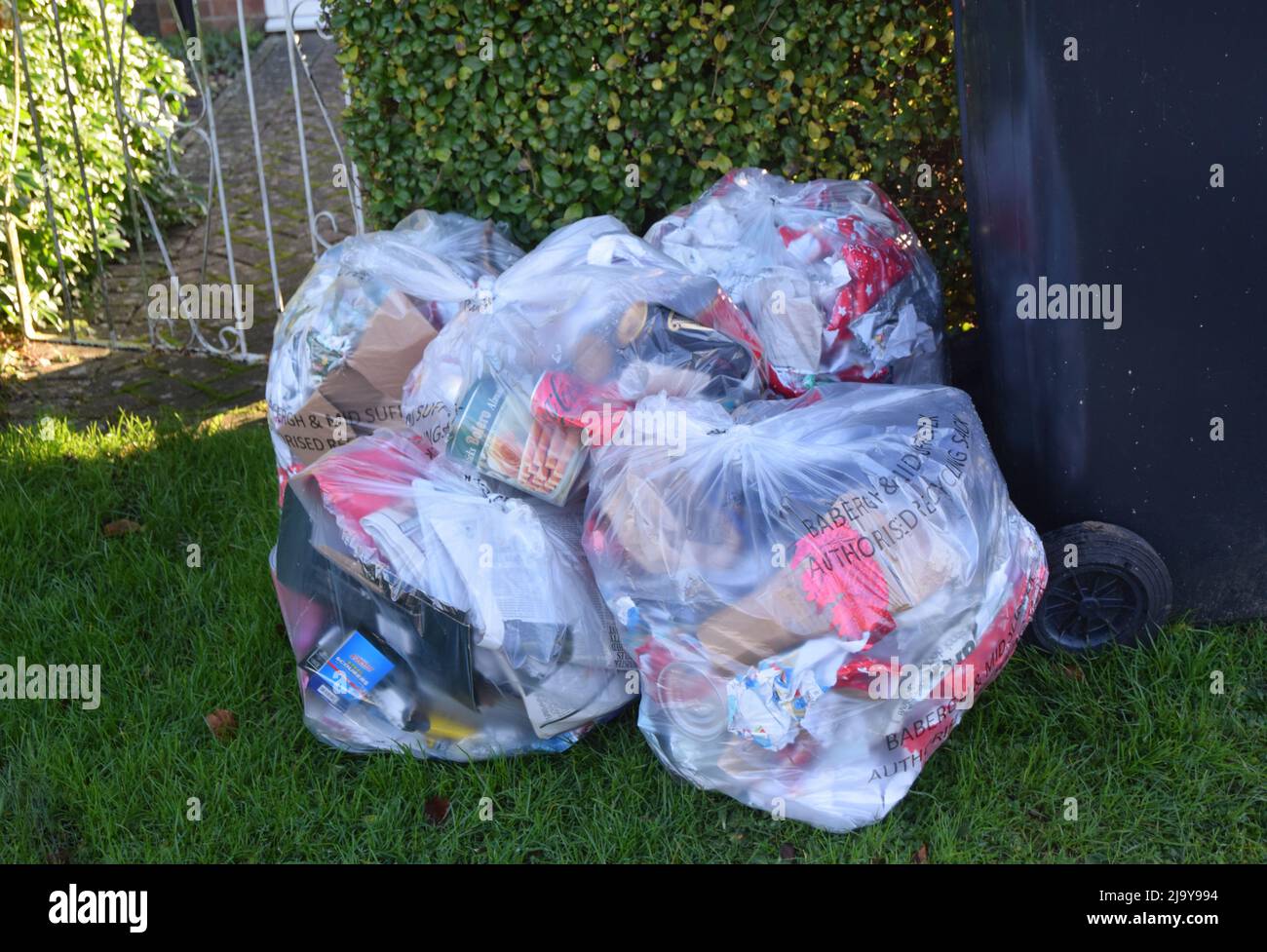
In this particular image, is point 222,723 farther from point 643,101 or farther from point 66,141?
point 66,141

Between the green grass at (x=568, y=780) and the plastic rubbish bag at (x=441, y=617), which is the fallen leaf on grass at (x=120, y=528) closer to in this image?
the green grass at (x=568, y=780)

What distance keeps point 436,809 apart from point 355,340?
45.2 inches

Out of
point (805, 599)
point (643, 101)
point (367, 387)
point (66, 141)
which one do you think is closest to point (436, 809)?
point (805, 599)

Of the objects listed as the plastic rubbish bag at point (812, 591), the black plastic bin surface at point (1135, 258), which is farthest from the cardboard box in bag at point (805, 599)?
the black plastic bin surface at point (1135, 258)

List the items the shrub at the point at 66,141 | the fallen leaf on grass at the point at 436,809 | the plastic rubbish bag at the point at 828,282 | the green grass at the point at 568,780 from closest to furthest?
the green grass at the point at 568,780 → the fallen leaf on grass at the point at 436,809 → the plastic rubbish bag at the point at 828,282 → the shrub at the point at 66,141

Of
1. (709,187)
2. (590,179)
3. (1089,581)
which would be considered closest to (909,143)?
(709,187)

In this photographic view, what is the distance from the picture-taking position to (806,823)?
2.41 meters

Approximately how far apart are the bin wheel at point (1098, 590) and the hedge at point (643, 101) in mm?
1067

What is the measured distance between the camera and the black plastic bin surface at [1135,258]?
2.42 metres

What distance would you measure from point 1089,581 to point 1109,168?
86 centimetres

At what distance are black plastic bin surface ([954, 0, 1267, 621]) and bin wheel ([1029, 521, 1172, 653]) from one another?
0.25 feet
